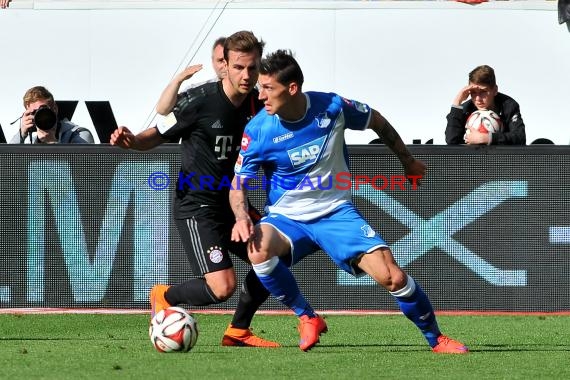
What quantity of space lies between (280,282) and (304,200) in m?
0.60

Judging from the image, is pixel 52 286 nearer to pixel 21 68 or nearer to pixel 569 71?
pixel 21 68

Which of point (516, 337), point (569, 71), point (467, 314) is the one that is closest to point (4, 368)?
point (516, 337)

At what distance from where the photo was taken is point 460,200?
1243 centimetres

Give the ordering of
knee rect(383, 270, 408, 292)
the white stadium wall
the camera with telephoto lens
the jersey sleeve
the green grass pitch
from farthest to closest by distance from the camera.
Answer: the white stadium wall < the camera with telephoto lens < the jersey sleeve < knee rect(383, 270, 408, 292) < the green grass pitch

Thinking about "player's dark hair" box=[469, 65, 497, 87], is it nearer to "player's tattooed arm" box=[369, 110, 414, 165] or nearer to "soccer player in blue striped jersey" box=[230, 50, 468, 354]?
"player's tattooed arm" box=[369, 110, 414, 165]

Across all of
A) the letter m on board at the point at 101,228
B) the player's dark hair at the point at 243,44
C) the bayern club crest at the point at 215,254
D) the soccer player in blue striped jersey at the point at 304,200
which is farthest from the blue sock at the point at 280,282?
the letter m on board at the point at 101,228

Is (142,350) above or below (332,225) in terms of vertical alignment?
below

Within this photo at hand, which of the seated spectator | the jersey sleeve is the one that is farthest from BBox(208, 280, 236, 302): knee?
the seated spectator

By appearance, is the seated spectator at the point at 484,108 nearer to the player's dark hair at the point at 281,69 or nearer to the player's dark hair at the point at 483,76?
the player's dark hair at the point at 483,76

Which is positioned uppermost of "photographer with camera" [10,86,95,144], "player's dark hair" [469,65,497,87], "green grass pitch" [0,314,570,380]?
"player's dark hair" [469,65,497,87]

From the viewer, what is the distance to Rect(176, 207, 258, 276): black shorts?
369 inches

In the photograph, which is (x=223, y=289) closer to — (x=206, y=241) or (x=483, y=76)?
(x=206, y=241)

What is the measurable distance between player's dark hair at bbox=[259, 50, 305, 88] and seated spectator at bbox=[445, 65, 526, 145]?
399 centimetres

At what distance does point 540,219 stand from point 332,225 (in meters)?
4.06
